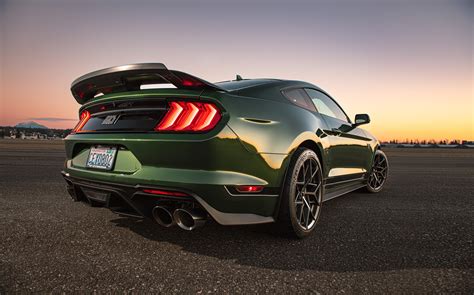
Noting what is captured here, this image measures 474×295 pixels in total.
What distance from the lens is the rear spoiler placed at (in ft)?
7.50

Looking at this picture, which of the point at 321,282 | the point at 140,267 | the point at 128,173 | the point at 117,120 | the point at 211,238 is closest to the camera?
the point at 321,282

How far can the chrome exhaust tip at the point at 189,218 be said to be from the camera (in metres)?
2.18

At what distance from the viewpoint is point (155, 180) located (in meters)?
2.21

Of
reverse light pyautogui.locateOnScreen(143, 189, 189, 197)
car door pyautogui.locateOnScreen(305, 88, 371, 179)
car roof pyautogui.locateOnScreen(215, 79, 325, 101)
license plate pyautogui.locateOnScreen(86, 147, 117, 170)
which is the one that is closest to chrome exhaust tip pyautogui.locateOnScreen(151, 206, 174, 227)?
reverse light pyautogui.locateOnScreen(143, 189, 189, 197)

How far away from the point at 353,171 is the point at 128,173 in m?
2.96

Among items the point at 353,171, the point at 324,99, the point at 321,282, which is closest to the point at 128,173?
the point at 321,282

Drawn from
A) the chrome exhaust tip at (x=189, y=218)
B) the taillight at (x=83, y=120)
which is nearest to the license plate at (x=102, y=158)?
the taillight at (x=83, y=120)

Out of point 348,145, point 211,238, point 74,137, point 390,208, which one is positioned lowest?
point 390,208

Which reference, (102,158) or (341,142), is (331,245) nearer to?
(341,142)

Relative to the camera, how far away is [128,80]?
8.59 ft

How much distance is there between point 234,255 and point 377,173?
394cm

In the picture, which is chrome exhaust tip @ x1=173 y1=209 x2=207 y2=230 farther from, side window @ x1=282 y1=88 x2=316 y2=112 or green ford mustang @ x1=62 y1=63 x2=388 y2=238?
side window @ x1=282 y1=88 x2=316 y2=112

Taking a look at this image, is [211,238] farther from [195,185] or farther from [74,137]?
[74,137]

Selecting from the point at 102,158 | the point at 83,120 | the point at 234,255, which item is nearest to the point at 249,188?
the point at 234,255
